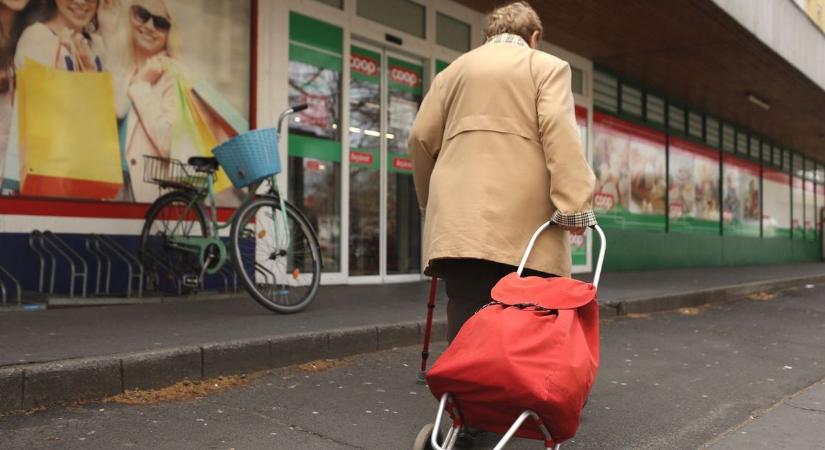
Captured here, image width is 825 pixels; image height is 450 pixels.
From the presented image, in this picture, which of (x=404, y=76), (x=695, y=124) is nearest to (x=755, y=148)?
(x=695, y=124)

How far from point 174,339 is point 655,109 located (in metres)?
13.5

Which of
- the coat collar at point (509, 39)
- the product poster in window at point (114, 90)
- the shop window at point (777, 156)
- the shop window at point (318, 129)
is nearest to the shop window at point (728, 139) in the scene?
the shop window at point (777, 156)

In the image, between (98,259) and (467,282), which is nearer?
(467,282)

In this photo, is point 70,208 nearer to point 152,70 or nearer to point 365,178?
point 152,70

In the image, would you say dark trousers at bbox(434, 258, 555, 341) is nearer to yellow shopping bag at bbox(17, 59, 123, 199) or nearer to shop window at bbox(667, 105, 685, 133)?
yellow shopping bag at bbox(17, 59, 123, 199)

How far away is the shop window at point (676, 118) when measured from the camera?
630 inches

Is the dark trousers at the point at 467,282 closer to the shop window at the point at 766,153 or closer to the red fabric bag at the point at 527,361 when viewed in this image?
the red fabric bag at the point at 527,361

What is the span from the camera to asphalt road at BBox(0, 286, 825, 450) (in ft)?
10.1

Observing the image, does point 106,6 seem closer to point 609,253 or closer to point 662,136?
point 609,253

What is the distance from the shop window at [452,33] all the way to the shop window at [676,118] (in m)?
7.64

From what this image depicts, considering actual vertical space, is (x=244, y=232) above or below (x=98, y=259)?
above

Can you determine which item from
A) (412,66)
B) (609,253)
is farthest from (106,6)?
(609,253)

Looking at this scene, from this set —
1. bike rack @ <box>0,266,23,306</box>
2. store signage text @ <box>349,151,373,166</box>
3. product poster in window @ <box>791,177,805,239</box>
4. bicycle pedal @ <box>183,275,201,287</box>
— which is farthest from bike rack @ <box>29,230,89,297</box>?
product poster in window @ <box>791,177,805,239</box>

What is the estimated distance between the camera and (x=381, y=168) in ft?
29.3
